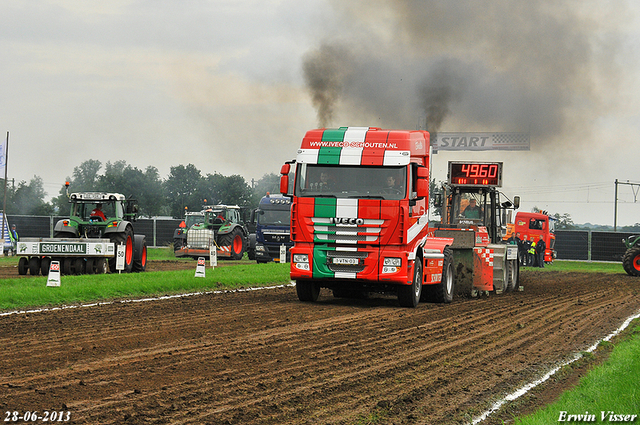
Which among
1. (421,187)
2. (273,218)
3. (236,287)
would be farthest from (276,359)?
(273,218)

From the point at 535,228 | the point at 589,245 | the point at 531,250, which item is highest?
the point at 535,228

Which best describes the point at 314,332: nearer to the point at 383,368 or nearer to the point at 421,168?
the point at 383,368

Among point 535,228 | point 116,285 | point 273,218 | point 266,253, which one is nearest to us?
point 116,285

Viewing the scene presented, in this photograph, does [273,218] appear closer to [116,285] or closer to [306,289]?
[116,285]

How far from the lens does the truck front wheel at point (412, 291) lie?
15742 millimetres

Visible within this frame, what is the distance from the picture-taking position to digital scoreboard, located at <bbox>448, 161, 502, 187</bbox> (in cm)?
2198

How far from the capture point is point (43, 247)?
2212cm

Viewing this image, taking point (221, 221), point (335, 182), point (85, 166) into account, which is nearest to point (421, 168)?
point (335, 182)

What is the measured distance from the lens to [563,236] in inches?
2008

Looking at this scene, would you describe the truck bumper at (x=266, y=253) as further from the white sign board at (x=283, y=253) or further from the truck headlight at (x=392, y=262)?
the truck headlight at (x=392, y=262)

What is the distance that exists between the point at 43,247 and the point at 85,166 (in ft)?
329

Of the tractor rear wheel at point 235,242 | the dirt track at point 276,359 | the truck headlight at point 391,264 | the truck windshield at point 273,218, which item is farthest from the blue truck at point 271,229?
the truck headlight at point 391,264

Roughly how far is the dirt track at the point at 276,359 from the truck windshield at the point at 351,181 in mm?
2322

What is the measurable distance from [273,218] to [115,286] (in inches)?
694
